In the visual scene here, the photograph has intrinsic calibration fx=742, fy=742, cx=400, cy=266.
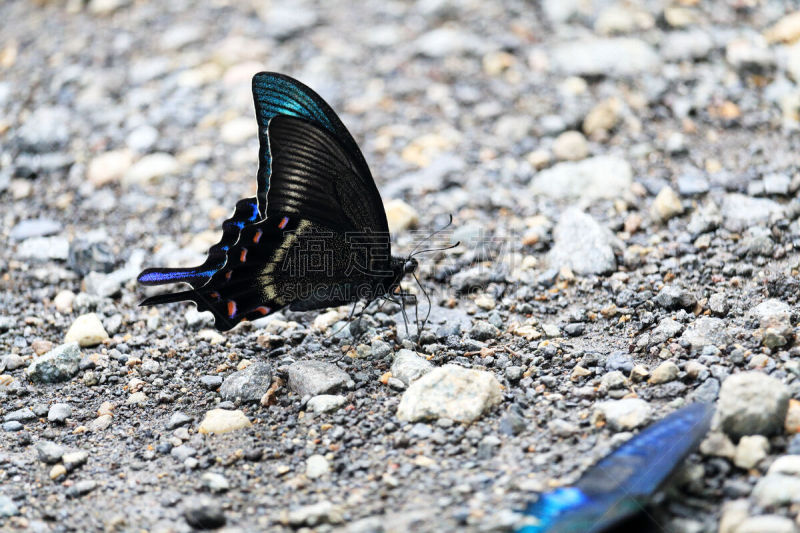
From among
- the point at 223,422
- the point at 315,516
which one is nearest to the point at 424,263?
the point at 223,422

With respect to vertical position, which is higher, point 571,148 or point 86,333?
point 571,148

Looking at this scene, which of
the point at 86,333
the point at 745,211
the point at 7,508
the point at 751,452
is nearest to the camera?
the point at 751,452

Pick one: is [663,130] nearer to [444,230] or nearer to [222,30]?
[444,230]

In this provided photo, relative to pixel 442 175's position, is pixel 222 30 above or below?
above

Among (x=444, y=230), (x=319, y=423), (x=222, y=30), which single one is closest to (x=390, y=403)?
(x=319, y=423)

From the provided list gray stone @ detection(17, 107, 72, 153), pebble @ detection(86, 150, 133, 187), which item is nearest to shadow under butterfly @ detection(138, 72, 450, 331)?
pebble @ detection(86, 150, 133, 187)

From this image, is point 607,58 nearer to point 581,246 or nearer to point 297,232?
point 581,246

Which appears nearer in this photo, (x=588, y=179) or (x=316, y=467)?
Answer: (x=316, y=467)
